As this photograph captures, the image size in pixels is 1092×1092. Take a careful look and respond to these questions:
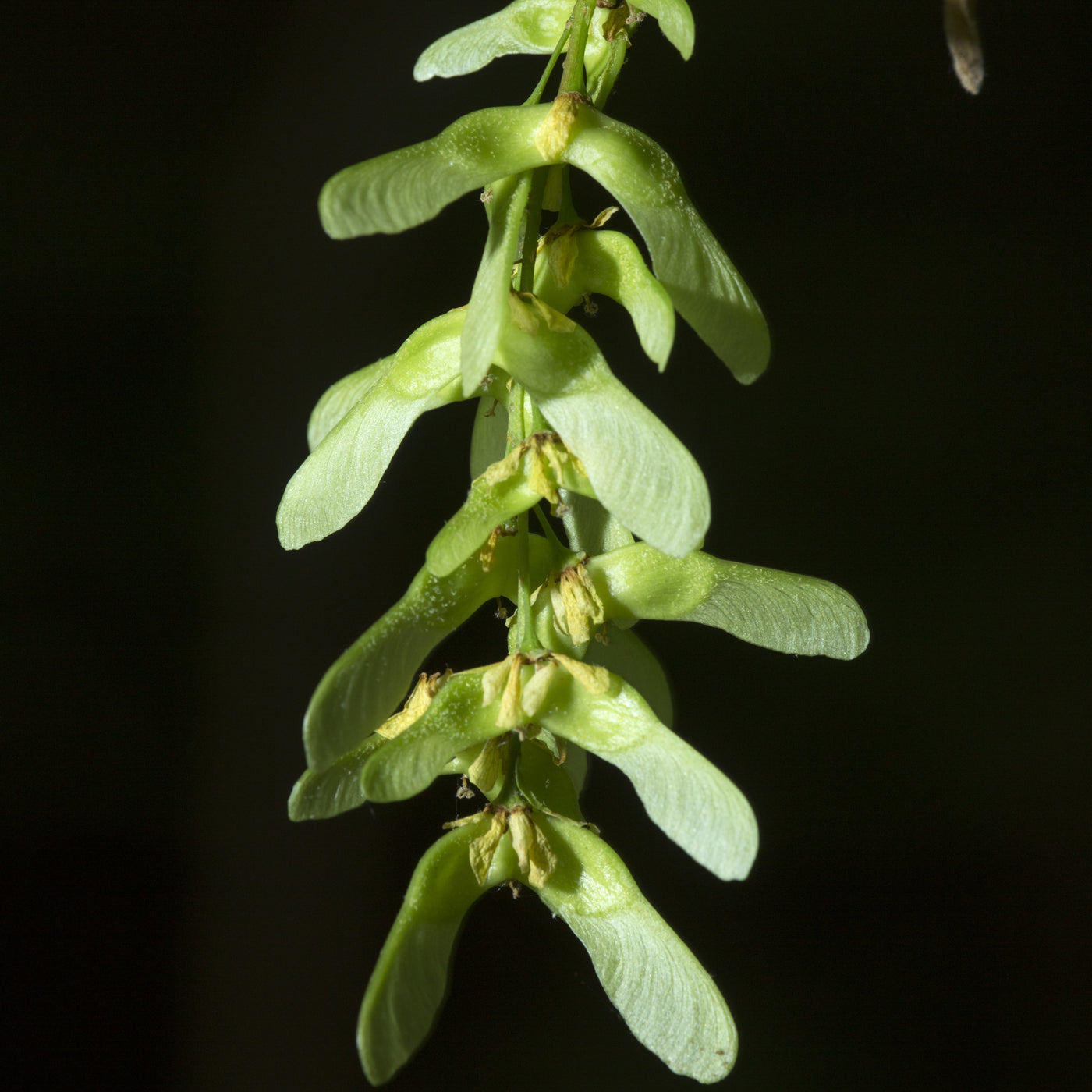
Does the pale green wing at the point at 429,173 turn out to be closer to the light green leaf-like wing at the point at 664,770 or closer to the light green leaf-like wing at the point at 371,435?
the light green leaf-like wing at the point at 371,435

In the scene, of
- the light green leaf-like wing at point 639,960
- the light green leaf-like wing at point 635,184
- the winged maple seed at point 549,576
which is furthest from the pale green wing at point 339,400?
the light green leaf-like wing at point 639,960

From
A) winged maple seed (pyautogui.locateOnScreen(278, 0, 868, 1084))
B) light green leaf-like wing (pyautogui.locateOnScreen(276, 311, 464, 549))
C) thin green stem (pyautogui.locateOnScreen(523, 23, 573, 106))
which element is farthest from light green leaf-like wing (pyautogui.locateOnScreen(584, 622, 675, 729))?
thin green stem (pyautogui.locateOnScreen(523, 23, 573, 106))

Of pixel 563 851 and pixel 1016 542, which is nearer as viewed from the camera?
pixel 563 851

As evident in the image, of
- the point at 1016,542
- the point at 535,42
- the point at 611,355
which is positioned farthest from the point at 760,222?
the point at 535,42

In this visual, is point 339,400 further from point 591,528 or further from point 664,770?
point 664,770

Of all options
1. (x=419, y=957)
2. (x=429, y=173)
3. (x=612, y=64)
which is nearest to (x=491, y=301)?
(x=429, y=173)

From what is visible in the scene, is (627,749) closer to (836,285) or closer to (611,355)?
(611,355)
